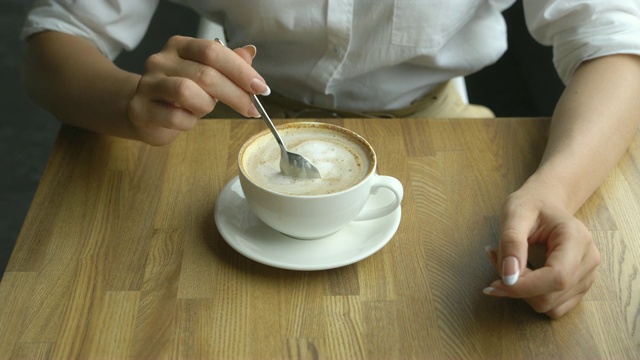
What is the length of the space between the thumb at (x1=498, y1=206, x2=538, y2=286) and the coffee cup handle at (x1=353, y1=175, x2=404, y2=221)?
0.12 m

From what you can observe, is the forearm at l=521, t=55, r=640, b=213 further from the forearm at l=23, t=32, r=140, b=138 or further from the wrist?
the forearm at l=23, t=32, r=140, b=138

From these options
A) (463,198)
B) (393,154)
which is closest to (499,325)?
(463,198)

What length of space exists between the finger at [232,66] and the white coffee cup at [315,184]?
0.20 feet

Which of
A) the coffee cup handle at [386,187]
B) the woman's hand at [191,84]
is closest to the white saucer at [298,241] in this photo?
the coffee cup handle at [386,187]

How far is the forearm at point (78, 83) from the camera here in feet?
3.25

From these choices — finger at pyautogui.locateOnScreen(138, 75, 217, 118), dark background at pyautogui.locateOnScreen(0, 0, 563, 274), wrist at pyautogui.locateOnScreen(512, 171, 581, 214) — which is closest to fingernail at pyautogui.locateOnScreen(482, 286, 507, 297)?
wrist at pyautogui.locateOnScreen(512, 171, 581, 214)

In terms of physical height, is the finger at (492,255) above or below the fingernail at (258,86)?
below

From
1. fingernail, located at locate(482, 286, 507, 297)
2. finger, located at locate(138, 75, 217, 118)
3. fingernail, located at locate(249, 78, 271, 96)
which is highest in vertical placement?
fingernail, located at locate(249, 78, 271, 96)

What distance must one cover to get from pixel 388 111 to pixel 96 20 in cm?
53

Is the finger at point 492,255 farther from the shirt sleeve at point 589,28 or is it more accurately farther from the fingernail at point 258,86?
the shirt sleeve at point 589,28

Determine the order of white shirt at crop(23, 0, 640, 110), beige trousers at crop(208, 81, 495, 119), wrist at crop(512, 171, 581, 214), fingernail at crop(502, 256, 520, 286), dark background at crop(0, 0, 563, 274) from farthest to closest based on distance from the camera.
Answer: dark background at crop(0, 0, 563, 274), beige trousers at crop(208, 81, 495, 119), white shirt at crop(23, 0, 640, 110), wrist at crop(512, 171, 581, 214), fingernail at crop(502, 256, 520, 286)

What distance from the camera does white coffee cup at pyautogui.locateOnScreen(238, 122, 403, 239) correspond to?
0.77m

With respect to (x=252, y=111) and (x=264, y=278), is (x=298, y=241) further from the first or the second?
(x=252, y=111)

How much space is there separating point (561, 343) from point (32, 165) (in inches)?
64.4
